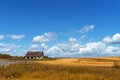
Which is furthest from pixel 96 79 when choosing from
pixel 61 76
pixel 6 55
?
pixel 6 55

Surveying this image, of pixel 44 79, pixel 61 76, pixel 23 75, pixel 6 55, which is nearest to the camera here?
pixel 44 79

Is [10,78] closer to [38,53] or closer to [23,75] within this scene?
[23,75]

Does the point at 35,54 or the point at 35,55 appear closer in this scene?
the point at 35,55

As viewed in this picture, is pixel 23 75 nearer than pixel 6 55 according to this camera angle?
Yes

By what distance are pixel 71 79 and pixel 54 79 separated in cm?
145

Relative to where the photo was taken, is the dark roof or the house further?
the dark roof

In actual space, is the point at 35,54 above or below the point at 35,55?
above

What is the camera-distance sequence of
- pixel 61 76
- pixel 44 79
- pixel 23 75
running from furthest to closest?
pixel 23 75 → pixel 61 76 → pixel 44 79

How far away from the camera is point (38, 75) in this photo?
25688 millimetres

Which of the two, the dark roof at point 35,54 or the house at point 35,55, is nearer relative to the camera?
the house at point 35,55

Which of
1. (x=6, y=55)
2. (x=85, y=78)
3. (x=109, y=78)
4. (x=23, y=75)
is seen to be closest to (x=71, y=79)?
(x=85, y=78)

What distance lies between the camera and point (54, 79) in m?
23.0

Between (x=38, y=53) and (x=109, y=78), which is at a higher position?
(x=38, y=53)

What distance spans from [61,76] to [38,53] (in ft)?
396
